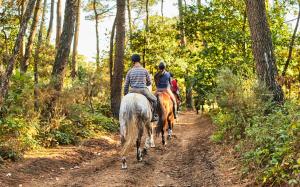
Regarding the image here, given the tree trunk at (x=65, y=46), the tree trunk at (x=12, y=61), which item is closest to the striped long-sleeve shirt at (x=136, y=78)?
the tree trunk at (x=12, y=61)

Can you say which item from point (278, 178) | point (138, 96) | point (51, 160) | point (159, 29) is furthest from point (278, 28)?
point (278, 178)

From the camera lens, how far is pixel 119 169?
10383 millimetres

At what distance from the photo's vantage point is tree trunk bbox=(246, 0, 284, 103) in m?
12.1

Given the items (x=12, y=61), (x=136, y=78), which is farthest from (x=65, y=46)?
(x=136, y=78)

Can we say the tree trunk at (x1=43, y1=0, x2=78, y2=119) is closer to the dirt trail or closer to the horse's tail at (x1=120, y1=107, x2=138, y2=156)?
the dirt trail

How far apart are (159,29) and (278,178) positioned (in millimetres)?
24756

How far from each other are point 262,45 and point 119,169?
5.60m

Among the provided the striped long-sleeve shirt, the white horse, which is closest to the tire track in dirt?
the white horse

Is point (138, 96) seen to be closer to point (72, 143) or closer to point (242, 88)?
point (242, 88)

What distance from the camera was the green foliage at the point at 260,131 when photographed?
7.12 meters

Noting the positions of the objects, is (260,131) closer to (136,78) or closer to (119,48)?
(136,78)

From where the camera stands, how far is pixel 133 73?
11.6 meters

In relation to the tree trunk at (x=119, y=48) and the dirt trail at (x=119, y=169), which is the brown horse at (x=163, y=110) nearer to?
the dirt trail at (x=119, y=169)

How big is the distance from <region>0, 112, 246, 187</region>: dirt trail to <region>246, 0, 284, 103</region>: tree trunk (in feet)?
8.70
